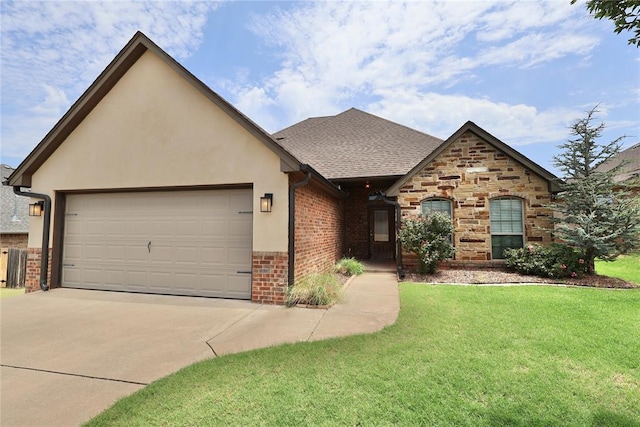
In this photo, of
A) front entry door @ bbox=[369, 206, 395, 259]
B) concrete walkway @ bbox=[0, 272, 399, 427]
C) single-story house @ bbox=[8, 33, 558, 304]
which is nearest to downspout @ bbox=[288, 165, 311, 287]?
single-story house @ bbox=[8, 33, 558, 304]

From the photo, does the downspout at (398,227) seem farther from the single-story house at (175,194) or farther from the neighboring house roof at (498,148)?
the neighboring house roof at (498,148)

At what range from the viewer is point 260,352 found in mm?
3525

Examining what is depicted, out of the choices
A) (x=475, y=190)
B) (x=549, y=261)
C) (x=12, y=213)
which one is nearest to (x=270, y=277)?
(x=475, y=190)

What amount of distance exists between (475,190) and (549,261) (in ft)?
9.35

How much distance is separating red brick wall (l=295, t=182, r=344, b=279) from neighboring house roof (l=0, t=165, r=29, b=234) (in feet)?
52.3

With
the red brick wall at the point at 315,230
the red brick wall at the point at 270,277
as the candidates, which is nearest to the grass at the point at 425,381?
the red brick wall at the point at 270,277

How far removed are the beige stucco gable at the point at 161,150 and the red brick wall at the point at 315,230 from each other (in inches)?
31.1

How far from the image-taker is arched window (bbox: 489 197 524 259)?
8938 millimetres

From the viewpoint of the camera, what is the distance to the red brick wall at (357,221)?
1276 cm

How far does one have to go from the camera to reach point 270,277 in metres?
5.91

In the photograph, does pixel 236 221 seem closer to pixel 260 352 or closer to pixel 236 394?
pixel 260 352

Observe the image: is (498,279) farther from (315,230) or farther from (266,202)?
(266,202)

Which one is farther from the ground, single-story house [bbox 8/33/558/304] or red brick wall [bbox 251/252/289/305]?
single-story house [bbox 8/33/558/304]

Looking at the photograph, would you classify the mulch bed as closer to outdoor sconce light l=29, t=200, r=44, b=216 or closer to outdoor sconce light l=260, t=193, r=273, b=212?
outdoor sconce light l=260, t=193, r=273, b=212
